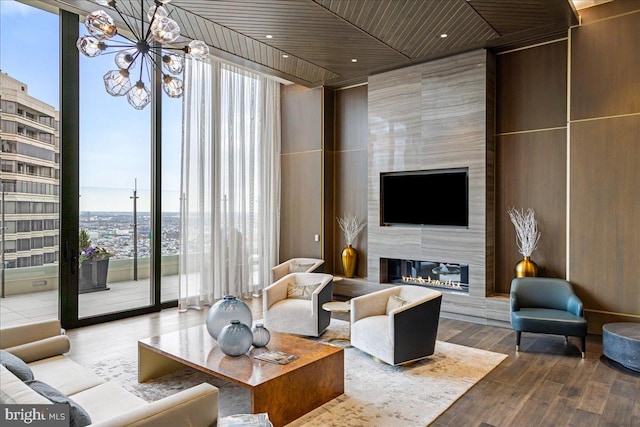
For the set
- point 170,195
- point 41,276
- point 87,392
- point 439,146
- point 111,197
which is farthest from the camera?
point 170,195

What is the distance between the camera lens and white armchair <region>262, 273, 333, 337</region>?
4695mm

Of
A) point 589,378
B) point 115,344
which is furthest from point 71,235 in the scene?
point 589,378

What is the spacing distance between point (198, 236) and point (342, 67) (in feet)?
11.1

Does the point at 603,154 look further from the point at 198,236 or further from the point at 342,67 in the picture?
the point at 198,236

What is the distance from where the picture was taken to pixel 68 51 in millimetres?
5082

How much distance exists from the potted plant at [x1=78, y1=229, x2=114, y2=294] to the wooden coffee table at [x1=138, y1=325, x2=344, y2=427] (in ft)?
7.67

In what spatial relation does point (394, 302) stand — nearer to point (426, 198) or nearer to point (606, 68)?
point (426, 198)

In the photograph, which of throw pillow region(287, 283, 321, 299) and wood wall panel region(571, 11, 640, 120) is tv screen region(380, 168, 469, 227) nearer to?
wood wall panel region(571, 11, 640, 120)

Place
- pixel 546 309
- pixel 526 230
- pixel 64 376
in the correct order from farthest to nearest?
pixel 526 230 → pixel 546 309 → pixel 64 376

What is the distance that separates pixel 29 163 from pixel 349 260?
15.1 ft

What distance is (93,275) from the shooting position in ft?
17.8

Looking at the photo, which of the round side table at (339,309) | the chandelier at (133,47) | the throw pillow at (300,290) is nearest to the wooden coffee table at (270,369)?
the round side table at (339,309)

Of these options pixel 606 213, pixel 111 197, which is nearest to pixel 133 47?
pixel 111 197

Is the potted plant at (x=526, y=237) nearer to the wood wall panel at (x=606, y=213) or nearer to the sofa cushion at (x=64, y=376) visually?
the wood wall panel at (x=606, y=213)
